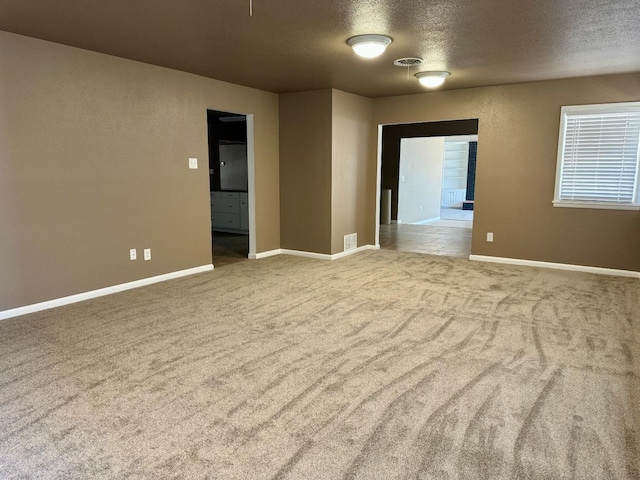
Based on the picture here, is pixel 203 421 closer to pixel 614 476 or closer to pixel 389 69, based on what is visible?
pixel 614 476

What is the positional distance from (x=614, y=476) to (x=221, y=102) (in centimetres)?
510

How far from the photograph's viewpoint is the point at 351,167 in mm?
6465

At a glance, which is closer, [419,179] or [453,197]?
[419,179]

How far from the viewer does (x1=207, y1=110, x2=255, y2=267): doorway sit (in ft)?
26.7

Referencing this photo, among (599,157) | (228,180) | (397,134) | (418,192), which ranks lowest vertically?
(418,192)

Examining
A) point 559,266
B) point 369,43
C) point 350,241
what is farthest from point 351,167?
point 559,266

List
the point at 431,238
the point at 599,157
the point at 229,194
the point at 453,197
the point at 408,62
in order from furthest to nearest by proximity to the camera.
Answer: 1. the point at 453,197
2. the point at 229,194
3. the point at 431,238
4. the point at 599,157
5. the point at 408,62

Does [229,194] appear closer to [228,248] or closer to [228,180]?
[228,180]

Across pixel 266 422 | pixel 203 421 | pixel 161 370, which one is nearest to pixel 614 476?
pixel 266 422

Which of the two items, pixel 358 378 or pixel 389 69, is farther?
pixel 389 69

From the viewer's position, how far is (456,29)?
11.3 feet

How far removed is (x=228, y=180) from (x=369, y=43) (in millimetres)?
6486

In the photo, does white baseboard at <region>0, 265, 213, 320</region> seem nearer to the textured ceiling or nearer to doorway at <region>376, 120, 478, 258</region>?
the textured ceiling

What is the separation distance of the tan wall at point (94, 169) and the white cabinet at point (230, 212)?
296 centimetres
